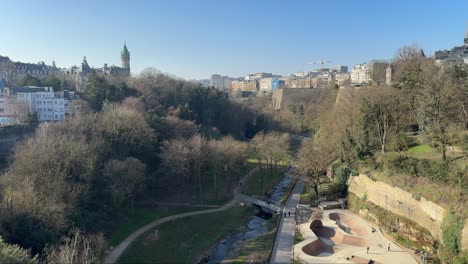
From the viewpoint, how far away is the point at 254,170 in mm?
47969

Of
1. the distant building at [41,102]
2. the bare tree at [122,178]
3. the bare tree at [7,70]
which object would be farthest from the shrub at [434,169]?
the bare tree at [7,70]

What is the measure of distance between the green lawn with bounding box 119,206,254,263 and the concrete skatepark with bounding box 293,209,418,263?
689cm

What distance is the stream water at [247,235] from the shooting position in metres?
26.1

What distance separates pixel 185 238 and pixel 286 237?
7.77 m

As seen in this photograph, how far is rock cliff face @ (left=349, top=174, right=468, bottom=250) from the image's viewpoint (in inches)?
880

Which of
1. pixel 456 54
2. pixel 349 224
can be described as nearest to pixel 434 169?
pixel 349 224

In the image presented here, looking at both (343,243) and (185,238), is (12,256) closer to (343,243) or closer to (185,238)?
(185,238)

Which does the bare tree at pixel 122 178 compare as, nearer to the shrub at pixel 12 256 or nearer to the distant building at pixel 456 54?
the shrub at pixel 12 256

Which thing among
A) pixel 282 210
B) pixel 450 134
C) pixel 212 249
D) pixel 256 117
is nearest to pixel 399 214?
pixel 450 134

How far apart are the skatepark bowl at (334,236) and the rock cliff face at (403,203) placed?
255cm

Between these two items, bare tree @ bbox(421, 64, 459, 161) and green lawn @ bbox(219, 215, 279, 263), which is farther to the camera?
bare tree @ bbox(421, 64, 459, 161)

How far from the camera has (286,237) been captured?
26.1 meters

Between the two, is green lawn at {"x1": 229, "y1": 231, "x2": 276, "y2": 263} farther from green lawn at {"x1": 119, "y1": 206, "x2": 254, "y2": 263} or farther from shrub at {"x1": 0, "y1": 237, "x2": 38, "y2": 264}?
shrub at {"x1": 0, "y1": 237, "x2": 38, "y2": 264}

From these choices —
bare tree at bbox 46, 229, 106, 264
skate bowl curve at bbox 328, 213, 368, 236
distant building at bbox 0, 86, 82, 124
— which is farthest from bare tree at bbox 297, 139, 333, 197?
distant building at bbox 0, 86, 82, 124
